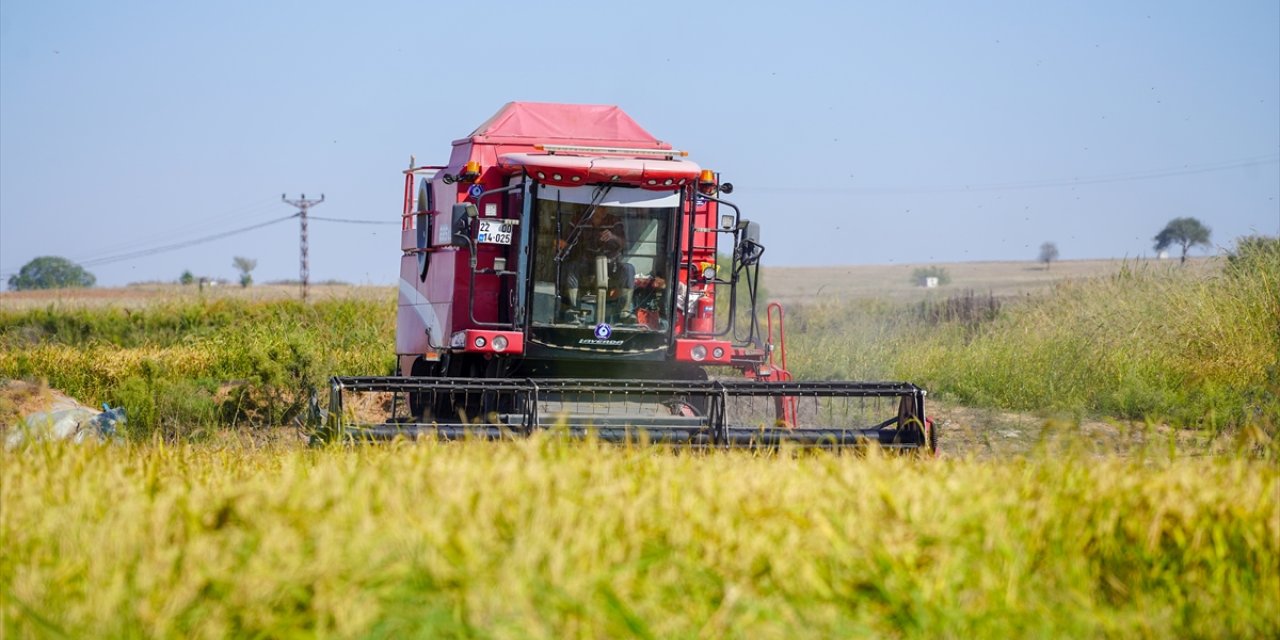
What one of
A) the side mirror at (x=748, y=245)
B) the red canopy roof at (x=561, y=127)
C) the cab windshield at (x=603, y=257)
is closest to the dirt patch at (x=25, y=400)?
the red canopy roof at (x=561, y=127)

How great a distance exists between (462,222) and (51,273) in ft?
342

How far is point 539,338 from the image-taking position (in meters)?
11.5

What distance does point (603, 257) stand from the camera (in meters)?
11.6

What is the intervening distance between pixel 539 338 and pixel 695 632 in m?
8.02

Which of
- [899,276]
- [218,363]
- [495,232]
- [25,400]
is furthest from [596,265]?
[899,276]

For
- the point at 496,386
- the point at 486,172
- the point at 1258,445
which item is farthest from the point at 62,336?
the point at 1258,445

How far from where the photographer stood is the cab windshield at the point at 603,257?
452 inches

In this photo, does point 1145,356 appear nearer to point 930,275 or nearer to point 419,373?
point 419,373

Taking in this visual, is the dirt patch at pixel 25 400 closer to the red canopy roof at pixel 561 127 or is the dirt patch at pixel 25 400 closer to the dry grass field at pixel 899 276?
the red canopy roof at pixel 561 127

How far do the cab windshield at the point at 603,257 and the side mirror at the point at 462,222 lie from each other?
21.2 inches

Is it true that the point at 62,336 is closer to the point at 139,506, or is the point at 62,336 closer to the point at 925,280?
the point at 139,506

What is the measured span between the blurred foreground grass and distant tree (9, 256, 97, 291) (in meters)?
105

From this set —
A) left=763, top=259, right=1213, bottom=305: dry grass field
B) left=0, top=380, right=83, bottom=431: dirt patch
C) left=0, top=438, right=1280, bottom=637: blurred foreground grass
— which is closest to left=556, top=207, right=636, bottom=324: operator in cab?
left=0, top=438, right=1280, bottom=637: blurred foreground grass

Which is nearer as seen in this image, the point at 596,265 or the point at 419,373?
the point at 596,265
